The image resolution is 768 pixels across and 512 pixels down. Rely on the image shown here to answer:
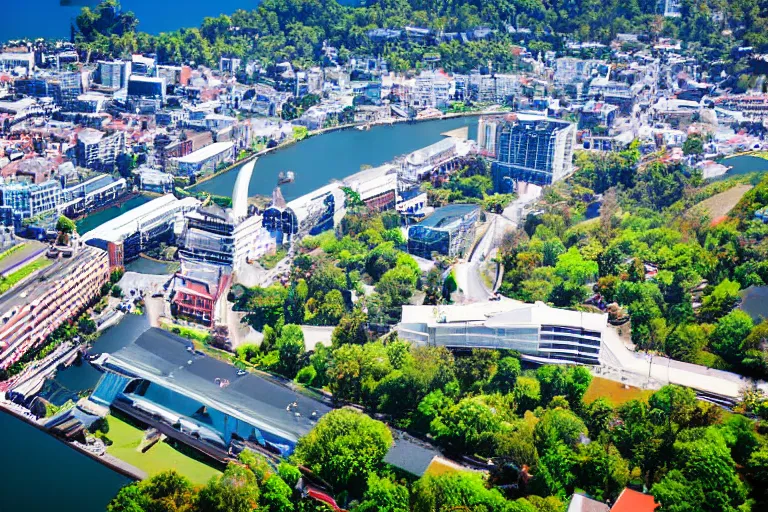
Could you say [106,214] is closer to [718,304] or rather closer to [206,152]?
[206,152]

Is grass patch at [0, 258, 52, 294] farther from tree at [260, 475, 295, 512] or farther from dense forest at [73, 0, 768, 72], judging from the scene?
dense forest at [73, 0, 768, 72]

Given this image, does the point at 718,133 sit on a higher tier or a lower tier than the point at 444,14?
lower

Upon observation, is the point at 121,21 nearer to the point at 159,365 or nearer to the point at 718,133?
the point at 718,133

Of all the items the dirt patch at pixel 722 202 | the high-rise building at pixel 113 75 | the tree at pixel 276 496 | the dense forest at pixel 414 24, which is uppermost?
the dense forest at pixel 414 24

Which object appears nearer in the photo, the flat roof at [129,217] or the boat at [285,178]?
the flat roof at [129,217]

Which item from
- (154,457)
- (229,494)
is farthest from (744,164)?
(229,494)

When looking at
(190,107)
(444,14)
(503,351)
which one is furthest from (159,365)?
(444,14)

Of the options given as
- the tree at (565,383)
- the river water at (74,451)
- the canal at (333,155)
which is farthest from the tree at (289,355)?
the canal at (333,155)

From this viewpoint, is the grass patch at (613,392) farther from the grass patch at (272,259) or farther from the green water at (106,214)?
the green water at (106,214)
